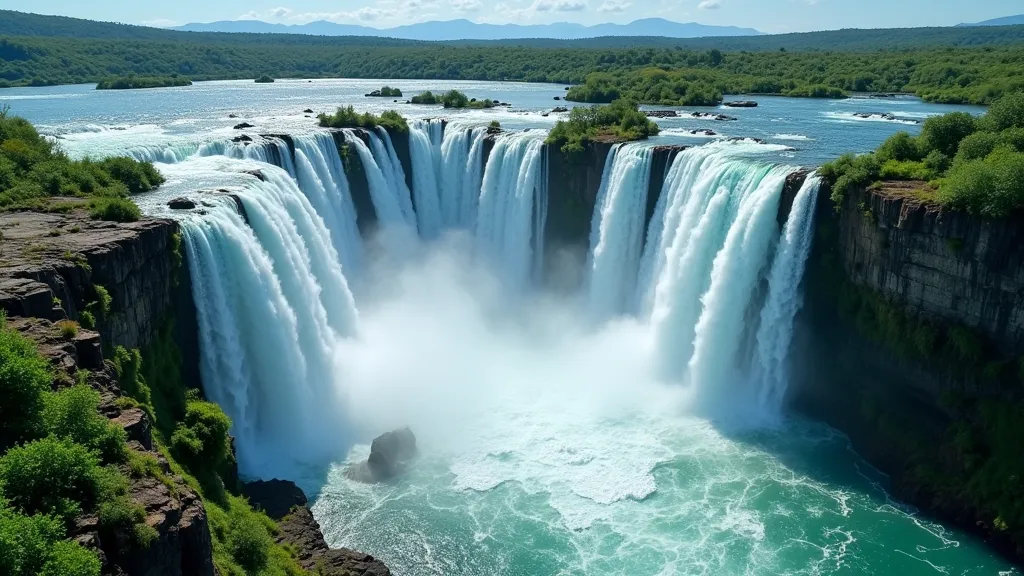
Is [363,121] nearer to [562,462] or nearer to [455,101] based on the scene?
[455,101]

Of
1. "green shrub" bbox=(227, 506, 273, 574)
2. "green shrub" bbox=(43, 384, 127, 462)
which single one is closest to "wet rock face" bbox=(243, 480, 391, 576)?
"green shrub" bbox=(227, 506, 273, 574)

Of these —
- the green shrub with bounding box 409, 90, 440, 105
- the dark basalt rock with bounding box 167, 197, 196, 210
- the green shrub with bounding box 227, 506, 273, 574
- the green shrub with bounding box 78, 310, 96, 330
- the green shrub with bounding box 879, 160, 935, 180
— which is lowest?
the green shrub with bounding box 227, 506, 273, 574

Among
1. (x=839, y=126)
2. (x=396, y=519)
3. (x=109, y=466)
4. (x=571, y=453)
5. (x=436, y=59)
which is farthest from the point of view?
(x=436, y=59)

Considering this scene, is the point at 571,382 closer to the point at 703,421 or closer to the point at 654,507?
the point at 703,421

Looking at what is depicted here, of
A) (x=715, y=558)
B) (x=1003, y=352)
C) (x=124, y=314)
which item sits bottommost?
(x=715, y=558)

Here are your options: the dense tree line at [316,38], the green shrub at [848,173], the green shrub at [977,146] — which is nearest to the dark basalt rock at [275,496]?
the green shrub at [848,173]

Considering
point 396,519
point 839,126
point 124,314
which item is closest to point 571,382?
point 396,519

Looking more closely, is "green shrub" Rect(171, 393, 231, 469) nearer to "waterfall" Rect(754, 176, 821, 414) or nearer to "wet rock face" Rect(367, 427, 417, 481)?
"wet rock face" Rect(367, 427, 417, 481)
